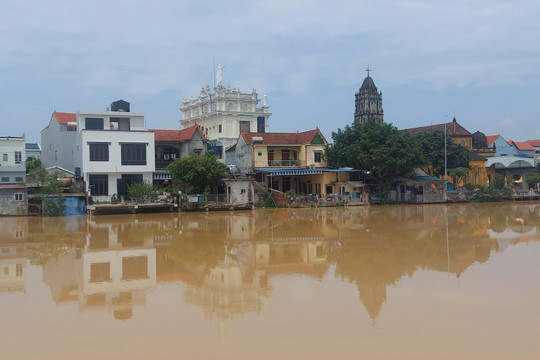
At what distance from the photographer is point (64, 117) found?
41594 mm

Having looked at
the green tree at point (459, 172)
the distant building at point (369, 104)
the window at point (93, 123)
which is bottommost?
the green tree at point (459, 172)

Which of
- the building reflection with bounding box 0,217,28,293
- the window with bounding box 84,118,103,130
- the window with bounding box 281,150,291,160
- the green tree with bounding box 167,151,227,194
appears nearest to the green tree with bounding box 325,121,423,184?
the window with bounding box 281,150,291,160

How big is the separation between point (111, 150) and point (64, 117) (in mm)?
7638

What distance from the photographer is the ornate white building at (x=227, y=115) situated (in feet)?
156

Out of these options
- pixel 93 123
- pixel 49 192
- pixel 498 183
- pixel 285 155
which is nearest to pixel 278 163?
pixel 285 155

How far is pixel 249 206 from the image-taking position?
3744 cm

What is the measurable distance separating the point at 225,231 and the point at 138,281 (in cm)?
1105

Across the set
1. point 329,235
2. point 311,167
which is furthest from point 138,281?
point 311,167

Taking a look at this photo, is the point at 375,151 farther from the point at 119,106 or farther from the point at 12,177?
the point at 12,177

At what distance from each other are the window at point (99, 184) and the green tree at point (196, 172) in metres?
4.49

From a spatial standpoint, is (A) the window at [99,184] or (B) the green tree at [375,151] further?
(B) the green tree at [375,151]

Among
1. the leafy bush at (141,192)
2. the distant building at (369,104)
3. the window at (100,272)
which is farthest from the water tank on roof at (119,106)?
A: the distant building at (369,104)

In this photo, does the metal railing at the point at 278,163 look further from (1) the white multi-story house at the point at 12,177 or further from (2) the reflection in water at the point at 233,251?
(1) the white multi-story house at the point at 12,177

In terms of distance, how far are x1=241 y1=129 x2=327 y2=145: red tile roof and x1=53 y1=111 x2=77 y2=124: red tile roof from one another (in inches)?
522
